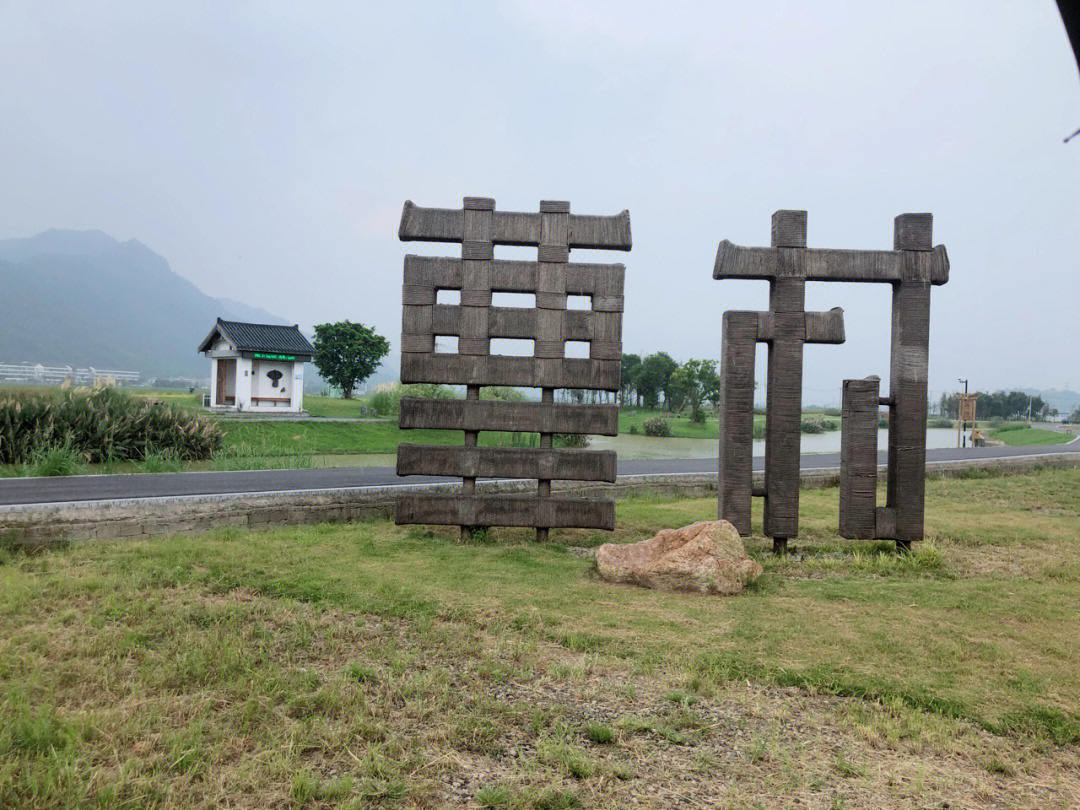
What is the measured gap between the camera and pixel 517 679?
3816 millimetres

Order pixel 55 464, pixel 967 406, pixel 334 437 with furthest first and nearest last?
pixel 967 406 < pixel 334 437 < pixel 55 464

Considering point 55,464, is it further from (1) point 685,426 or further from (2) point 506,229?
(1) point 685,426

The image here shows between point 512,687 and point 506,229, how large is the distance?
572 cm

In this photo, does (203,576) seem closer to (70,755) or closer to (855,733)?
(70,755)

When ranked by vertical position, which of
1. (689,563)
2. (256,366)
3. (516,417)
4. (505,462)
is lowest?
(689,563)

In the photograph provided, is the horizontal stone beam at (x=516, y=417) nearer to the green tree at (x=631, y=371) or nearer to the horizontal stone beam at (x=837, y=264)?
the horizontal stone beam at (x=837, y=264)

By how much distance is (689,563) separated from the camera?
19.6ft

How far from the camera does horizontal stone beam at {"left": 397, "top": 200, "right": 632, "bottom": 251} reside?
8070mm

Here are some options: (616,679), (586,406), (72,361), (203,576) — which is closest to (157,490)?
(203,576)

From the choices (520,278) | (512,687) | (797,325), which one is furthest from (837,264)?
(512,687)

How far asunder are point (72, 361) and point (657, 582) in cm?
21770

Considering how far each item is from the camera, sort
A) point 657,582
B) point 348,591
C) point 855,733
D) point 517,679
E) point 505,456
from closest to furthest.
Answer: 1. point 855,733
2. point 517,679
3. point 348,591
4. point 657,582
5. point 505,456

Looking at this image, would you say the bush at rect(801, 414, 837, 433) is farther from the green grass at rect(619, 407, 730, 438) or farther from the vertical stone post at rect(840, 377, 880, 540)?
the vertical stone post at rect(840, 377, 880, 540)

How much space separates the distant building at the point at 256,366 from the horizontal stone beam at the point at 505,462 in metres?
24.0
